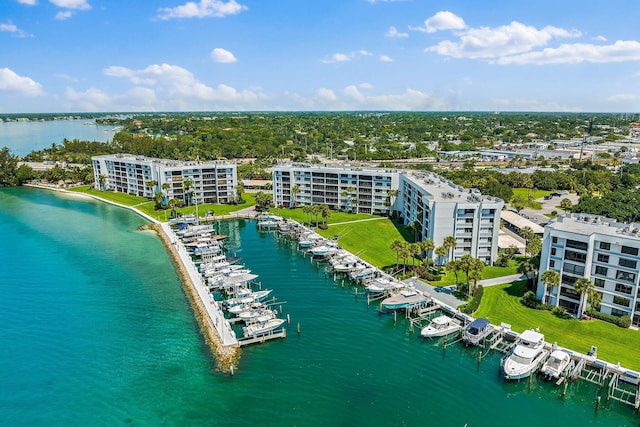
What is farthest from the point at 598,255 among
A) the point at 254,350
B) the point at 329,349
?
the point at 254,350

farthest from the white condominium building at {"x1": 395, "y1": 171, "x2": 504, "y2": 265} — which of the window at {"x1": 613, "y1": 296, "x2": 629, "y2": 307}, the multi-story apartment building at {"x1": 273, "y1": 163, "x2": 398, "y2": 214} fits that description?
the multi-story apartment building at {"x1": 273, "y1": 163, "x2": 398, "y2": 214}

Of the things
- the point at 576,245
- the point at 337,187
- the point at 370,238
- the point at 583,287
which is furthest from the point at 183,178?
the point at 583,287

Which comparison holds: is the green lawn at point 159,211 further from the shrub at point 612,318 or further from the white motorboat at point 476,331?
the shrub at point 612,318

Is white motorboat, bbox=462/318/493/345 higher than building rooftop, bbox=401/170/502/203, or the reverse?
building rooftop, bbox=401/170/502/203

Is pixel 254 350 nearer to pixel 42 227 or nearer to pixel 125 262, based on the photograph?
pixel 125 262

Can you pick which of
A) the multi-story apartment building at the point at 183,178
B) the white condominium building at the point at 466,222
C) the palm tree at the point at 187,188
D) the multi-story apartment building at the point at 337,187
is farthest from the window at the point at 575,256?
the palm tree at the point at 187,188

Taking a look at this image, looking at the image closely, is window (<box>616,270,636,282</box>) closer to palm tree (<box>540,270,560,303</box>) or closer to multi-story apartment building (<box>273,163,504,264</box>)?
palm tree (<box>540,270,560,303</box>)
